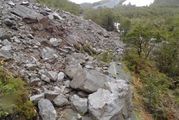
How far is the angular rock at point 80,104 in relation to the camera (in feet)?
26.7

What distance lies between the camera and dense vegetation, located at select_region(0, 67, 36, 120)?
689cm

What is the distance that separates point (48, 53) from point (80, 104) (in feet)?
10.6

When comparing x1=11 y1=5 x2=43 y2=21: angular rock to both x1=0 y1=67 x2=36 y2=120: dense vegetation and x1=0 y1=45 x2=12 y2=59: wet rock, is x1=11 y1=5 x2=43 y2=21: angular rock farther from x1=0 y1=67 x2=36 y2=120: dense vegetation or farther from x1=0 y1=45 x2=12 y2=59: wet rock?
x1=0 y1=67 x2=36 y2=120: dense vegetation

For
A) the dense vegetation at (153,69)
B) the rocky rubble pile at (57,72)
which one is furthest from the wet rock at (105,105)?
the dense vegetation at (153,69)

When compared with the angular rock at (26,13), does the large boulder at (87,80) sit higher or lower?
lower

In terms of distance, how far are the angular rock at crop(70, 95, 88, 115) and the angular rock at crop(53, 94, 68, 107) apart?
0.18 meters

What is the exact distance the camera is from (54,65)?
10.3 metres

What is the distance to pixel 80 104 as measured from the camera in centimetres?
825

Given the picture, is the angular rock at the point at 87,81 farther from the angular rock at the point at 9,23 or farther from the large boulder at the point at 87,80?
the angular rock at the point at 9,23

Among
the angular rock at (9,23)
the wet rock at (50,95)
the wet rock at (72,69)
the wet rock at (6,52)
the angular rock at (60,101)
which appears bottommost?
the angular rock at (60,101)

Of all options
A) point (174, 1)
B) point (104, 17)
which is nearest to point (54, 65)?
point (104, 17)

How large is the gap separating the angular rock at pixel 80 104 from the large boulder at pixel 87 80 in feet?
1.31

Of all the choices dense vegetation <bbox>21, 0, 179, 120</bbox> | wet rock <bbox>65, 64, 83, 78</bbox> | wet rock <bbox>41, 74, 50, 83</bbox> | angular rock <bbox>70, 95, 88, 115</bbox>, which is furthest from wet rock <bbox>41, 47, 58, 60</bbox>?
dense vegetation <bbox>21, 0, 179, 120</bbox>

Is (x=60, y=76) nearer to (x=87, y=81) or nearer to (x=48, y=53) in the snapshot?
(x=87, y=81)
